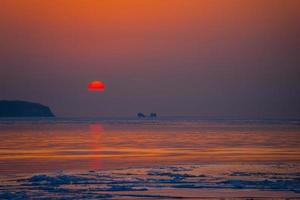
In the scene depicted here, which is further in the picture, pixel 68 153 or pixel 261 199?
pixel 68 153

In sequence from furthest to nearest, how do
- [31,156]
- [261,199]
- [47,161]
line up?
[31,156] → [47,161] → [261,199]

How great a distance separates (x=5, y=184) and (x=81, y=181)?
7.01 feet

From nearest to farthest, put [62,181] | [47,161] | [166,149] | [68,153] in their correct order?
[62,181]
[47,161]
[68,153]
[166,149]

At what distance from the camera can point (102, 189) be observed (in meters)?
17.5

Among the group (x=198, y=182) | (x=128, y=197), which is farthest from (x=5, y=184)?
(x=198, y=182)

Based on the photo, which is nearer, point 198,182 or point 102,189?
point 102,189

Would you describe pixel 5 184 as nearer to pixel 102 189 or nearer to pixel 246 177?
pixel 102 189

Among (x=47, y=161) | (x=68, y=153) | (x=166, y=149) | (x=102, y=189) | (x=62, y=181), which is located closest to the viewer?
(x=102, y=189)

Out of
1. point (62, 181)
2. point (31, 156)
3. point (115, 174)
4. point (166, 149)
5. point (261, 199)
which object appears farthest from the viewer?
point (166, 149)

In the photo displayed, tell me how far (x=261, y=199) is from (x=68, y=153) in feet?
54.2

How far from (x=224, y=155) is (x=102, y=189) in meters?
13.1

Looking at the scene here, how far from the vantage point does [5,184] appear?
18.2m

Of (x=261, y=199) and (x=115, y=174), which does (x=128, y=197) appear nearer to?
(x=261, y=199)

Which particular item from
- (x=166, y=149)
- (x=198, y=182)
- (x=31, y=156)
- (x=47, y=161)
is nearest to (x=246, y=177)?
(x=198, y=182)
